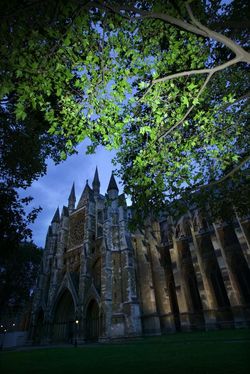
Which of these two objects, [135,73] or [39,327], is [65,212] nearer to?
[39,327]

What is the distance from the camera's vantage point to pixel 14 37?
508cm

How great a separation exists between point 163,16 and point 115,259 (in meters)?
24.8

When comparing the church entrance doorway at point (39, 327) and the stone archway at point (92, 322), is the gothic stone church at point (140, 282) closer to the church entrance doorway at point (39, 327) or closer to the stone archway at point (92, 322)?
the stone archway at point (92, 322)

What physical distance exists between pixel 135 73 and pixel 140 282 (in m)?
25.0

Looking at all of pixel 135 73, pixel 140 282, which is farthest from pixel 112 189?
pixel 135 73

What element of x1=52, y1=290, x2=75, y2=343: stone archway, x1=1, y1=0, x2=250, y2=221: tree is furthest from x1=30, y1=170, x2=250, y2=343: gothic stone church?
x1=1, y1=0, x2=250, y2=221: tree

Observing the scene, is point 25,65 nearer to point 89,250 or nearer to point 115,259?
point 115,259

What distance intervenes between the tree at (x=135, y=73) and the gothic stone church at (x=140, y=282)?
12478 mm

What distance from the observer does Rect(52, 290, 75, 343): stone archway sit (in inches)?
1105

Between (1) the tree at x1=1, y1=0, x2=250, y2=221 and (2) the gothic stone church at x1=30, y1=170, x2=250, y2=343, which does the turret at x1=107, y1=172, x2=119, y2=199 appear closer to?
(2) the gothic stone church at x1=30, y1=170, x2=250, y2=343

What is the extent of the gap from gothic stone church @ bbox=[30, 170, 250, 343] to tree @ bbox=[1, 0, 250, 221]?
40.9ft

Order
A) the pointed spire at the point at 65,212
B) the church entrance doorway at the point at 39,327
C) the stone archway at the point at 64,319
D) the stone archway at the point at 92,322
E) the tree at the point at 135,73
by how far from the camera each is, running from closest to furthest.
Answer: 1. the tree at the point at 135,73
2. the stone archway at the point at 92,322
3. the stone archway at the point at 64,319
4. the church entrance doorway at the point at 39,327
5. the pointed spire at the point at 65,212

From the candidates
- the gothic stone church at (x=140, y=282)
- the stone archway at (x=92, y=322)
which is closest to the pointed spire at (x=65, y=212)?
the gothic stone church at (x=140, y=282)

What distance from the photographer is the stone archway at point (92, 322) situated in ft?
81.4
